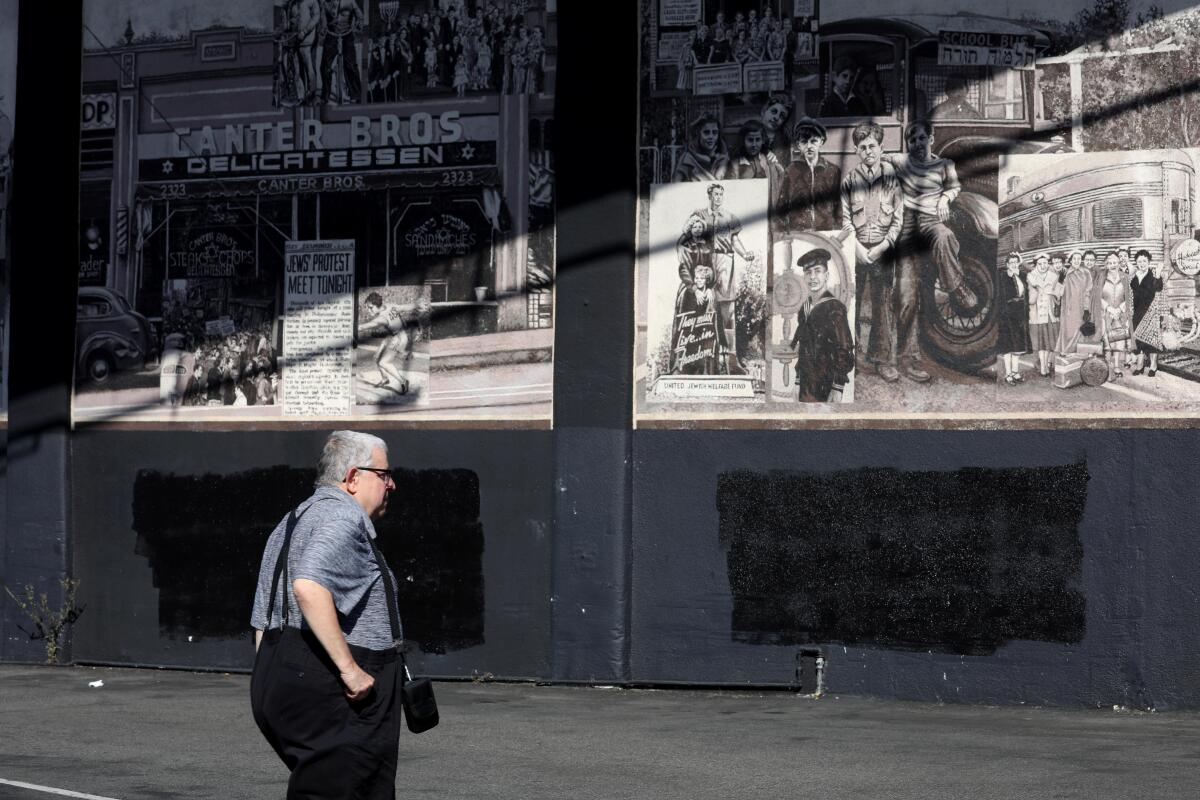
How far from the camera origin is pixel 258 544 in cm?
1404

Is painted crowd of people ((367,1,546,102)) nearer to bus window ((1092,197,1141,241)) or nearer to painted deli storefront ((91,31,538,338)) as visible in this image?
painted deli storefront ((91,31,538,338))

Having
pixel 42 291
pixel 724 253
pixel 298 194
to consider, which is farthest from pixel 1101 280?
pixel 42 291

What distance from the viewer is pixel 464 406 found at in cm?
1339

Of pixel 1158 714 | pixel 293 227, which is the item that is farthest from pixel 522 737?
pixel 293 227

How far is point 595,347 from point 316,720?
7.58 meters

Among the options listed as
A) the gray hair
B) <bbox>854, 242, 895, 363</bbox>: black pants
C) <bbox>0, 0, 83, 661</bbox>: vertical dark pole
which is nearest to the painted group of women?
<bbox>854, 242, 895, 363</bbox>: black pants

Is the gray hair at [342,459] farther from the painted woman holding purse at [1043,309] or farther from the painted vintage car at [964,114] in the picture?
the painted woman holding purse at [1043,309]

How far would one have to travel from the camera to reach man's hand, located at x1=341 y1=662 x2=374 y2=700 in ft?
18.0

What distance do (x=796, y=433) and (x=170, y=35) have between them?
6.89 m

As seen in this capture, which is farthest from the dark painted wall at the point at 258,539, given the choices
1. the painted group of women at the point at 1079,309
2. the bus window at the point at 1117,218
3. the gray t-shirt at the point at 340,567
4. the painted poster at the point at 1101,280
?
the gray t-shirt at the point at 340,567

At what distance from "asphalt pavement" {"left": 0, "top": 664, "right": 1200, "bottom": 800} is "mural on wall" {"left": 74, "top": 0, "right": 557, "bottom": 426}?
2.78 metres

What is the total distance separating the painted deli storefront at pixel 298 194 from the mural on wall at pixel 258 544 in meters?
1.43

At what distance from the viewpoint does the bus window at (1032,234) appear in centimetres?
1197

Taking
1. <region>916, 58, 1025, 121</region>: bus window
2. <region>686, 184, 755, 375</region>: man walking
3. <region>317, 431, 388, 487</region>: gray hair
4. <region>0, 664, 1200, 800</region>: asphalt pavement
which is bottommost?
<region>0, 664, 1200, 800</region>: asphalt pavement
